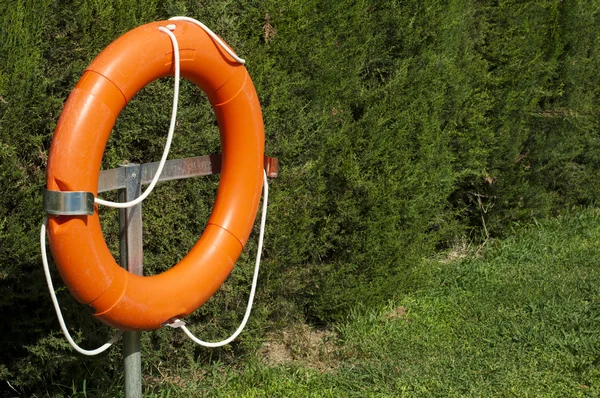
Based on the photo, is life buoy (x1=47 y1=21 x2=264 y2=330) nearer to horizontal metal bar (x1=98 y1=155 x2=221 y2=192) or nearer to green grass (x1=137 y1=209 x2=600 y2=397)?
horizontal metal bar (x1=98 y1=155 x2=221 y2=192)

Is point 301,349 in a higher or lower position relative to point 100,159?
lower

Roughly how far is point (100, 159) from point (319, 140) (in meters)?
2.07

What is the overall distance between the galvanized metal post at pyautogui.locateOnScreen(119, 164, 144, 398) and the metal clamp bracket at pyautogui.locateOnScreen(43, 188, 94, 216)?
0.37 m

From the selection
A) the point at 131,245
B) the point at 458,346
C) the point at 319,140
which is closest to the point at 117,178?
the point at 131,245

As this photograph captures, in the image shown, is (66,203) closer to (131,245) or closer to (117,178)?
(117,178)

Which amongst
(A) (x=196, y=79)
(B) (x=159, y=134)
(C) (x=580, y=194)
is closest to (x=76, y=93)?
(A) (x=196, y=79)

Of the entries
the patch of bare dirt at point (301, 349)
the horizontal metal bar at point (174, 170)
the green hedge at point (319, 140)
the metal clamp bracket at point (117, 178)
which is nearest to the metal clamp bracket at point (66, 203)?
the metal clamp bracket at point (117, 178)

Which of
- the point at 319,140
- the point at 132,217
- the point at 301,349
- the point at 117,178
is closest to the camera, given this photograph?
the point at 117,178

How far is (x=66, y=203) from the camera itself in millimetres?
2615

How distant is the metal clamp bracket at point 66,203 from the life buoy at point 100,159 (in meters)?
0.03

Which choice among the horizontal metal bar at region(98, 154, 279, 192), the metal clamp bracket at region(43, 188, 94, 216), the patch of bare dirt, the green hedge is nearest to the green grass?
the patch of bare dirt

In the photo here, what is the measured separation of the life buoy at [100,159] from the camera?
8.75ft

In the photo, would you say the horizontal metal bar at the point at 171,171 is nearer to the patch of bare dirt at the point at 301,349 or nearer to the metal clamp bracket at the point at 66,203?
the metal clamp bracket at the point at 66,203

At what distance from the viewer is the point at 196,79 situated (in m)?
3.20
